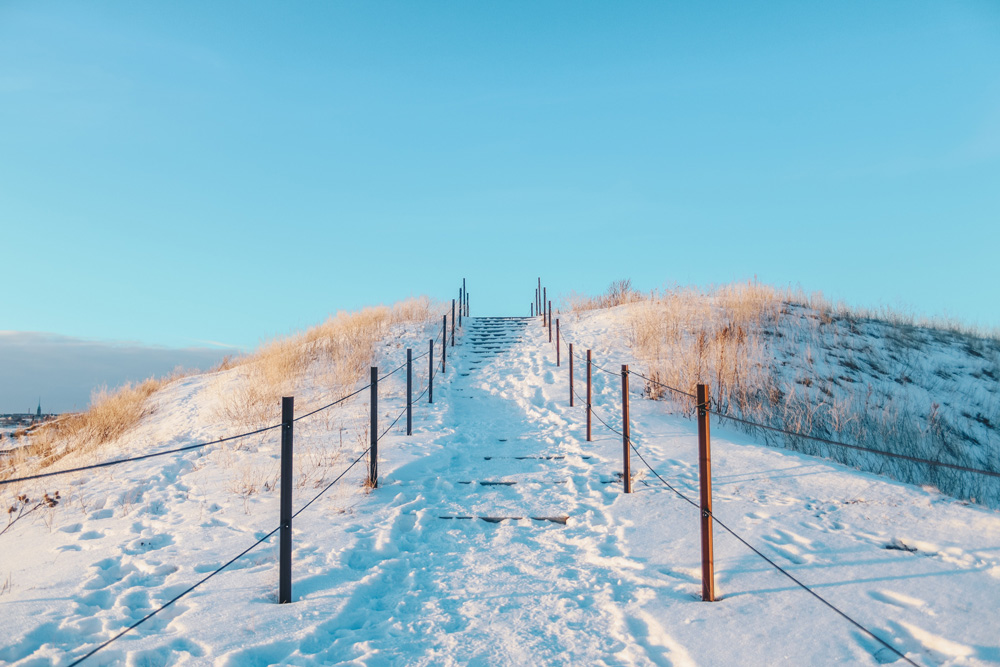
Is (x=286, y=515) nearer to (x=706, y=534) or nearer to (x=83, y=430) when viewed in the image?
(x=706, y=534)

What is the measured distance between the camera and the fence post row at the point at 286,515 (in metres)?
3.46

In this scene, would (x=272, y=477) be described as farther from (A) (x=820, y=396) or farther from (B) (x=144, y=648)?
(A) (x=820, y=396)

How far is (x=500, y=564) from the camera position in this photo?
13.9 feet

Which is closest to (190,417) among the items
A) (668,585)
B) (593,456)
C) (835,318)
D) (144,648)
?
(593,456)

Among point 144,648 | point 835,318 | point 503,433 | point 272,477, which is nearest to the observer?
point 144,648

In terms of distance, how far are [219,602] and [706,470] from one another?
313 centimetres

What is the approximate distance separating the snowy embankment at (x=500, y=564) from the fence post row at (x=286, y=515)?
125mm

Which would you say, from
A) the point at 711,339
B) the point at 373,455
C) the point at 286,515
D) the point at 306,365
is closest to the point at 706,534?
the point at 286,515

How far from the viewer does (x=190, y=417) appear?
10930 millimetres

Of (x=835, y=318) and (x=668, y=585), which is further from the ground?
(x=835, y=318)

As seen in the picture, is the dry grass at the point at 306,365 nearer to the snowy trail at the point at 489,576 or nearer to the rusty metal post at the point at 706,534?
the snowy trail at the point at 489,576

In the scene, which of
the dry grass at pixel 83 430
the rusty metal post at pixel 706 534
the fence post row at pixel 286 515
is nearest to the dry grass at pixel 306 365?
Answer: the dry grass at pixel 83 430

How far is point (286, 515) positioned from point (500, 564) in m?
1.64

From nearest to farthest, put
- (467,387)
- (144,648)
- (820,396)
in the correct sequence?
1. (144,648)
2. (820,396)
3. (467,387)
